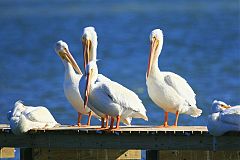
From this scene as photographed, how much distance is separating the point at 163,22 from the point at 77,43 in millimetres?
13701

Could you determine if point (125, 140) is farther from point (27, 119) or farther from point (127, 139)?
point (27, 119)

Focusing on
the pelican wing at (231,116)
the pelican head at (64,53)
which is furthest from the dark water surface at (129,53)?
the pelican wing at (231,116)

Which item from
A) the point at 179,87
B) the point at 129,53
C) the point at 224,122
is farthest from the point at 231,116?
the point at 129,53

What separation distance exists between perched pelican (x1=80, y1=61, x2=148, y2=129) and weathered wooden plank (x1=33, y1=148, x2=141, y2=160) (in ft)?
1.95

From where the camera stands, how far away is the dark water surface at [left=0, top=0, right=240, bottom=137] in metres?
23.9

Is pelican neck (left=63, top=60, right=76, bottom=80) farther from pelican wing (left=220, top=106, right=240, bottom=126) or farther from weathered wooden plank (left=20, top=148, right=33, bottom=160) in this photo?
pelican wing (left=220, top=106, right=240, bottom=126)

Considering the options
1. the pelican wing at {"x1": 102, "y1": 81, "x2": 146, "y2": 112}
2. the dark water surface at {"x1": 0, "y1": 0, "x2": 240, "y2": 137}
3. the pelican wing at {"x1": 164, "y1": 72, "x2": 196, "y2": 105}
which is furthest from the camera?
the dark water surface at {"x1": 0, "y1": 0, "x2": 240, "y2": 137}

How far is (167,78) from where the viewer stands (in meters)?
13.2

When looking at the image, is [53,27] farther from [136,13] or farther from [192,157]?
[192,157]

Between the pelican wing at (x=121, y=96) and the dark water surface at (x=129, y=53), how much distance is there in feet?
19.6

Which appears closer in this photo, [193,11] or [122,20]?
[122,20]

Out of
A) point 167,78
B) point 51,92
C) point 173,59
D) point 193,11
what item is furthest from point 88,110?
point 193,11

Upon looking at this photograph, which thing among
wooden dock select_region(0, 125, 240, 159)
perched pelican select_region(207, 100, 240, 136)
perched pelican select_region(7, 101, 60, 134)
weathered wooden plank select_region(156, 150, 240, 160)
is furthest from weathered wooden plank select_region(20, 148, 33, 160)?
perched pelican select_region(207, 100, 240, 136)

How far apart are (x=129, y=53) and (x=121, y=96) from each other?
27.0m
